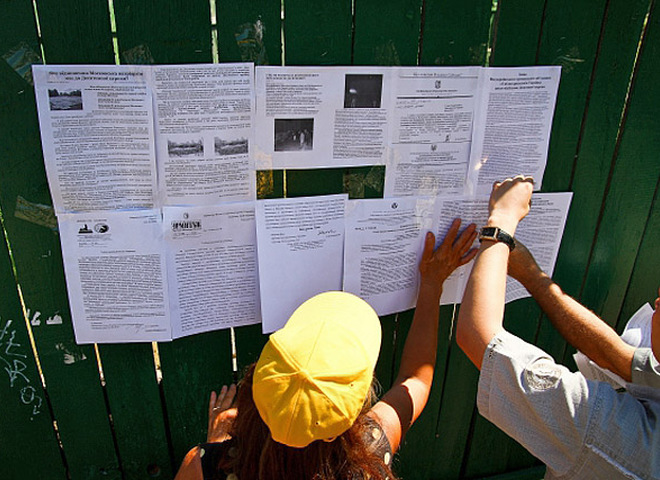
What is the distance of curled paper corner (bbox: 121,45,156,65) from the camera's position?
1.18 meters

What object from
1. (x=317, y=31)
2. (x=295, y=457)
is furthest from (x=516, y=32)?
(x=295, y=457)

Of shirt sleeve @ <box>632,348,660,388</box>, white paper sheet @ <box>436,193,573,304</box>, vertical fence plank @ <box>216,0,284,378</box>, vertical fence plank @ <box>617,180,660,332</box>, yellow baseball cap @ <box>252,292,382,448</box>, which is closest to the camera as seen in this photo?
yellow baseball cap @ <box>252,292,382,448</box>

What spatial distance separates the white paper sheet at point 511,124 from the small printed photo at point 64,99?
1.07 m

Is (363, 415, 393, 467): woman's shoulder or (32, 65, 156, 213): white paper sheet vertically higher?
(32, 65, 156, 213): white paper sheet

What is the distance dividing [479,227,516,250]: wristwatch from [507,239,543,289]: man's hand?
0.24m

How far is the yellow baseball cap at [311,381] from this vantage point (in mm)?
976

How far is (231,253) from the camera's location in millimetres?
1422

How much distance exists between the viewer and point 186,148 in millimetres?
1270

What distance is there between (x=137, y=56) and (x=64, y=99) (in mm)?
196

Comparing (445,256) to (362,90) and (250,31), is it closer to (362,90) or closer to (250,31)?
(362,90)

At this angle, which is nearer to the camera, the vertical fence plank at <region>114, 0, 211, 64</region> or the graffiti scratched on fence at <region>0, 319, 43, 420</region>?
the vertical fence plank at <region>114, 0, 211, 64</region>

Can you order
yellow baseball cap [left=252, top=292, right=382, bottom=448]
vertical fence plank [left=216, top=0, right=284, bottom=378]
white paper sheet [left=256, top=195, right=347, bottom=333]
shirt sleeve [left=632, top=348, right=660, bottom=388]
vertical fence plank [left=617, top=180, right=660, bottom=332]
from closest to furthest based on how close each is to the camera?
yellow baseball cap [left=252, top=292, right=382, bottom=448] < vertical fence plank [left=216, top=0, right=284, bottom=378] < shirt sleeve [left=632, top=348, right=660, bottom=388] < white paper sheet [left=256, top=195, right=347, bottom=333] < vertical fence plank [left=617, top=180, right=660, bottom=332]

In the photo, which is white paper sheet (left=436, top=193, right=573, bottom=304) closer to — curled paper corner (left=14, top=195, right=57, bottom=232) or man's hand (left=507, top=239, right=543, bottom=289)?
man's hand (left=507, top=239, right=543, bottom=289)

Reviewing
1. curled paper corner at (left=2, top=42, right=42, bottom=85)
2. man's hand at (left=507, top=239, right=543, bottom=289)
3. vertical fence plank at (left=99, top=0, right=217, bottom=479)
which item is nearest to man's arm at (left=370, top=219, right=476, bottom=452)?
man's hand at (left=507, top=239, right=543, bottom=289)
